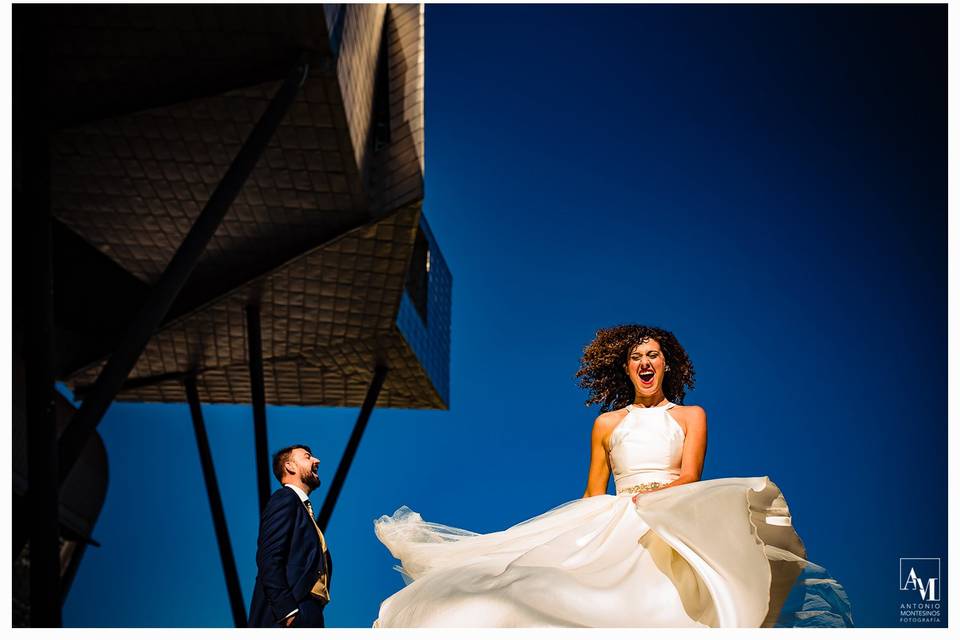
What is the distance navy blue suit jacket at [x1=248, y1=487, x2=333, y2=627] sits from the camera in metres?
6.19

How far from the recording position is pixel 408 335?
2494 cm

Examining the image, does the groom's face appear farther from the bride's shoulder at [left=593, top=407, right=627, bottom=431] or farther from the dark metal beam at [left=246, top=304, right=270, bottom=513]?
the dark metal beam at [left=246, top=304, right=270, bottom=513]

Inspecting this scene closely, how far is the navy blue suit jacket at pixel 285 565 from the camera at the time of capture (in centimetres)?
619

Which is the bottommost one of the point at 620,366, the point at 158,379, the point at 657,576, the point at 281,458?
the point at 158,379

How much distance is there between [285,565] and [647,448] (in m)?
2.14

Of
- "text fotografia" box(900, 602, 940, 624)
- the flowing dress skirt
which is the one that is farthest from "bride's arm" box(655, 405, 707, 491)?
"text fotografia" box(900, 602, 940, 624)

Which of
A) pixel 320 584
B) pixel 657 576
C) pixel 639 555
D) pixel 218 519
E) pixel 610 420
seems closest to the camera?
pixel 657 576

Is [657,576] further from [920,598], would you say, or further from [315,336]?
[315,336]

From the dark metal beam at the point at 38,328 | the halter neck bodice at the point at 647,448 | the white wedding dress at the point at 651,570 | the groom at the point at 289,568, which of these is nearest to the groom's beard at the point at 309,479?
the groom at the point at 289,568

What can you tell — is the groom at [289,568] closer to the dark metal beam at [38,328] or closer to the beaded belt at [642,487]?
the beaded belt at [642,487]

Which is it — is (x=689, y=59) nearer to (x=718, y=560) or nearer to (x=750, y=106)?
(x=750, y=106)

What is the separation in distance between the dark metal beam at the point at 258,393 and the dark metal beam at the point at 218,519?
265 centimetres

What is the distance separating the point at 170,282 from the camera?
46.5 feet

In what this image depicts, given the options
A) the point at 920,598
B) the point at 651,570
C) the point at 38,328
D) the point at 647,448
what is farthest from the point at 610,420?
the point at 38,328
